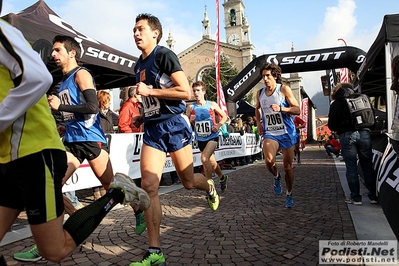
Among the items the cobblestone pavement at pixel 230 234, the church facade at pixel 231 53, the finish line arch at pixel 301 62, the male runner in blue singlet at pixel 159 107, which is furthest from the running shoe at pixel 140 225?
the church facade at pixel 231 53

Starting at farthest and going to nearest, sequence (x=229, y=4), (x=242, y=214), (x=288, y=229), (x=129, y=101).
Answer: (x=229, y=4), (x=129, y=101), (x=242, y=214), (x=288, y=229)

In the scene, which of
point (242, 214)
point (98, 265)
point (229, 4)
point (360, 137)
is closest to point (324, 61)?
point (360, 137)

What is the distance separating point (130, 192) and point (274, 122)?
10.7 ft

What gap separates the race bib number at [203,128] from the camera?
21.8ft

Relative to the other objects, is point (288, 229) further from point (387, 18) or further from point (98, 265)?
point (387, 18)

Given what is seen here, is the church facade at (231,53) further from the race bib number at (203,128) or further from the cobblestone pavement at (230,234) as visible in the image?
the cobblestone pavement at (230,234)

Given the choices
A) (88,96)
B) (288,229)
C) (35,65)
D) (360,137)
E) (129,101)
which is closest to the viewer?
(35,65)

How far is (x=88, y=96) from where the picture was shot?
3.38 m

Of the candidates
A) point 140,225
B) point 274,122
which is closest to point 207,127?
point 274,122

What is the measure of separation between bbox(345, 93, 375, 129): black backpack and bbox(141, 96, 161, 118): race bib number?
139 inches

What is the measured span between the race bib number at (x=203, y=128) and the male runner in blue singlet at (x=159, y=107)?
10.9 ft

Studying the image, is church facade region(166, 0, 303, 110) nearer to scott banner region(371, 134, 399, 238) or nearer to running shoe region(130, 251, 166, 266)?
scott banner region(371, 134, 399, 238)

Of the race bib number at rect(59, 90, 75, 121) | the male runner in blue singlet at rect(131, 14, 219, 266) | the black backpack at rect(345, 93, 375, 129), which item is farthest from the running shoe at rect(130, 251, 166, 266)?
the black backpack at rect(345, 93, 375, 129)

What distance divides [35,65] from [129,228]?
112 inches
